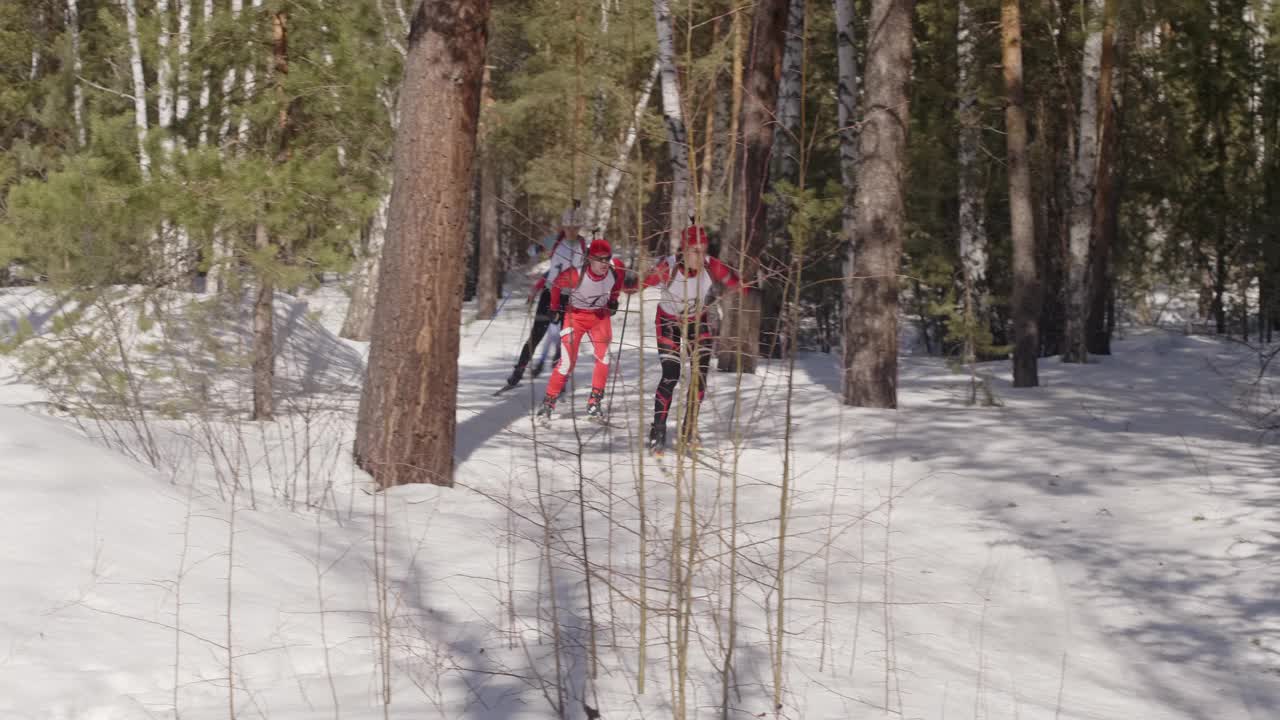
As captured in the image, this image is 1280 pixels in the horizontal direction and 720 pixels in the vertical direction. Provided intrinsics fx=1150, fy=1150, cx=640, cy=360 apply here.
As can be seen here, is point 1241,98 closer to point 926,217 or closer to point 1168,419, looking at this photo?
point 926,217

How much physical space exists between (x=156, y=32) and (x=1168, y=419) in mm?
9546

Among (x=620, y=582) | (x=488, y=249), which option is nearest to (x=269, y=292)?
(x=620, y=582)

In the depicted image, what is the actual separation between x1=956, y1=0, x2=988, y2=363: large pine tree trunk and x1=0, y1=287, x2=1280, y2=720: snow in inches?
263

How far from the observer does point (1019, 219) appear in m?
13.8

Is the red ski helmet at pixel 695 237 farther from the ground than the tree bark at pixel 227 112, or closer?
closer

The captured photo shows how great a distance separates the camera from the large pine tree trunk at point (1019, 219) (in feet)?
44.3

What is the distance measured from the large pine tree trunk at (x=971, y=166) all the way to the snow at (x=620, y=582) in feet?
21.9

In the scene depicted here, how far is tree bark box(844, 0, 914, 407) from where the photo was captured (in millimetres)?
10531

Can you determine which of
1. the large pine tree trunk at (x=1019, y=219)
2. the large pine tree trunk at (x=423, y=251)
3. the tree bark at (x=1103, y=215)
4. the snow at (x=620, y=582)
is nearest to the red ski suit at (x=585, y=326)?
the snow at (x=620, y=582)

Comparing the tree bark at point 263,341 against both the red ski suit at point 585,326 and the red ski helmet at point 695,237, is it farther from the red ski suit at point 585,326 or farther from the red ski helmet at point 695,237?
the red ski helmet at point 695,237

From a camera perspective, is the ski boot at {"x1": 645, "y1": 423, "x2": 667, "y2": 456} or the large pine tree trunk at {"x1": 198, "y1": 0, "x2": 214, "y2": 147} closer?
the ski boot at {"x1": 645, "y1": 423, "x2": 667, "y2": 456}

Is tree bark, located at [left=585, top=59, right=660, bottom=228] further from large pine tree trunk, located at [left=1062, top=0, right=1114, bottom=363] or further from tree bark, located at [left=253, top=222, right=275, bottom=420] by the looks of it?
large pine tree trunk, located at [left=1062, top=0, right=1114, bottom=363]

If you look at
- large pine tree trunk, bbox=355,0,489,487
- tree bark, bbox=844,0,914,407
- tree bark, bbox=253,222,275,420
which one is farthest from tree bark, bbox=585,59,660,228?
tree bark, bbox=253,222,275,420

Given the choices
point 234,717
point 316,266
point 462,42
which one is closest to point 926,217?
point 316,266
